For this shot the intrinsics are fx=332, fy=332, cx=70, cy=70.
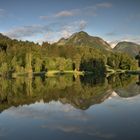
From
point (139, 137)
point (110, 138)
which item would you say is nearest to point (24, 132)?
point (110, 138)

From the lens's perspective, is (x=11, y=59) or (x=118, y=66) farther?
(x=118, y=66)

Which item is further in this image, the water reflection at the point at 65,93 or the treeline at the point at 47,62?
the treeline at the point at 47,62

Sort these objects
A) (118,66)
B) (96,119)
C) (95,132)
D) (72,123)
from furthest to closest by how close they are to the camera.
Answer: (118,66), (96,119), (72,123), (95,132)

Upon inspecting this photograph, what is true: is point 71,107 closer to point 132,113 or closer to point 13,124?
point 132,113

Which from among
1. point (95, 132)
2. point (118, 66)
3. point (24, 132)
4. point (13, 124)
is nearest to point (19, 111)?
point (13, 124)

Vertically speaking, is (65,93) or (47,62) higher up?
(47,62)

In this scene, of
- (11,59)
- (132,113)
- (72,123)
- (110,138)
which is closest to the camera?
(110,138)

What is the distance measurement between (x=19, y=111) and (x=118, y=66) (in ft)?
468

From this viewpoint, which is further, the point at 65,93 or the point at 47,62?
the point at 47,62

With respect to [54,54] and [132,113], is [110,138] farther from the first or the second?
[54,54]

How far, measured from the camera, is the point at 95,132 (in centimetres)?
2277

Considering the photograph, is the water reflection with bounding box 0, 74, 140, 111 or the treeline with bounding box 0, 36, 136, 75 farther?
the treeline with bounding box 0, 36, 136, 75

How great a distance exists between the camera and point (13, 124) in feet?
88.3

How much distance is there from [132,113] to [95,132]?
935 cm
